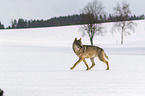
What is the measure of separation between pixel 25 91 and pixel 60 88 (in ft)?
2.65

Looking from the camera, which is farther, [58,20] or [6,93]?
[58,20]

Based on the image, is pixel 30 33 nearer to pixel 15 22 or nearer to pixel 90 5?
pixel 90 5

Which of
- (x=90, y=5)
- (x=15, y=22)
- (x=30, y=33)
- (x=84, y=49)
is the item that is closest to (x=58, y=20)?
(x=15, y=22)

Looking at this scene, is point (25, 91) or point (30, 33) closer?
point (25, 91)

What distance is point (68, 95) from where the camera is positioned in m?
4.33

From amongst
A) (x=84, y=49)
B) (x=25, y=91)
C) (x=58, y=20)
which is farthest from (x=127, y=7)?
(x=58, y=20)

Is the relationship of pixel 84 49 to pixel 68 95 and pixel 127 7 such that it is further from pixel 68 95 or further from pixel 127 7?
pixel 127 7

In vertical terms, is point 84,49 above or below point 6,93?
above

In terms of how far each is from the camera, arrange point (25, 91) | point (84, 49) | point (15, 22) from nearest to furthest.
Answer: point (25, 91) → point (84, 49) → point (15, 22)

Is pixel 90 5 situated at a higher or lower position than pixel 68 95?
higher

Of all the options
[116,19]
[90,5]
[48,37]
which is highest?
[90,5]

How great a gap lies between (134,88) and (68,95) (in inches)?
67.6

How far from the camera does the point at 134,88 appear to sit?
5.08 m

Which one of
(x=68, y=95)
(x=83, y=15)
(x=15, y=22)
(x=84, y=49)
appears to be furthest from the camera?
(x=15, y=22)
